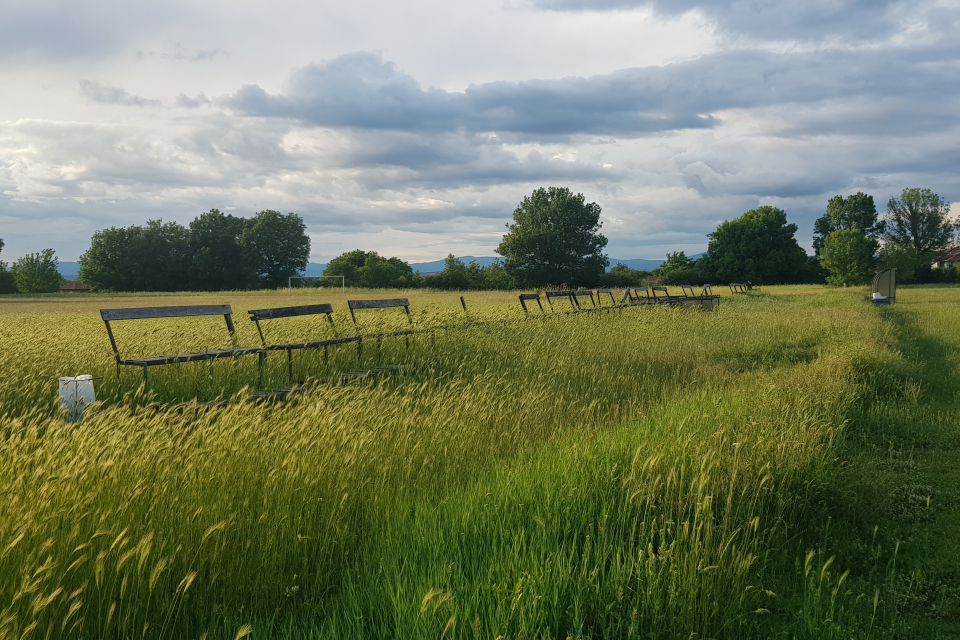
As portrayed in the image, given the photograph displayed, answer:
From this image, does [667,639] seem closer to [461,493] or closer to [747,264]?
[461,493]

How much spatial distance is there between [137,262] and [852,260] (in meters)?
70.9

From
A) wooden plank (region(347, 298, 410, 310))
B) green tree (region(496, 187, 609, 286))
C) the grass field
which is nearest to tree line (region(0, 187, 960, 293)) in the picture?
green tree (region(496, 187, 609, 286))

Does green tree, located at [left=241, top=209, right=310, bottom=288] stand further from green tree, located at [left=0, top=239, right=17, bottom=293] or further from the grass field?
the grass field

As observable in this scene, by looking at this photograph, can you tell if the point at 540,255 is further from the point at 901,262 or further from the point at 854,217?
the point at 854,217

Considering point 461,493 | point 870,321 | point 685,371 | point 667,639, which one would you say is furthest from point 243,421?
point 870,321

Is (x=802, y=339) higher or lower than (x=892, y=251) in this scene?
lower

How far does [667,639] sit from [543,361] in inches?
254

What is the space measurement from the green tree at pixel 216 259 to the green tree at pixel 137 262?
1.31m

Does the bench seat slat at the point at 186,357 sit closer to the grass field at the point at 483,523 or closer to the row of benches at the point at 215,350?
the row of benches at the point at 215,350

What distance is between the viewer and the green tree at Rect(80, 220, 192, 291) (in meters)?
73.9

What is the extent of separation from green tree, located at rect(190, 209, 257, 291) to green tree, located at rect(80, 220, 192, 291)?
131 cm

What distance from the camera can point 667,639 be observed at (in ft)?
9.74

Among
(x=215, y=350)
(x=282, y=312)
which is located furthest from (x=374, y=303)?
(x=215, y=350)

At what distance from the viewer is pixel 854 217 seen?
88.8 metres
